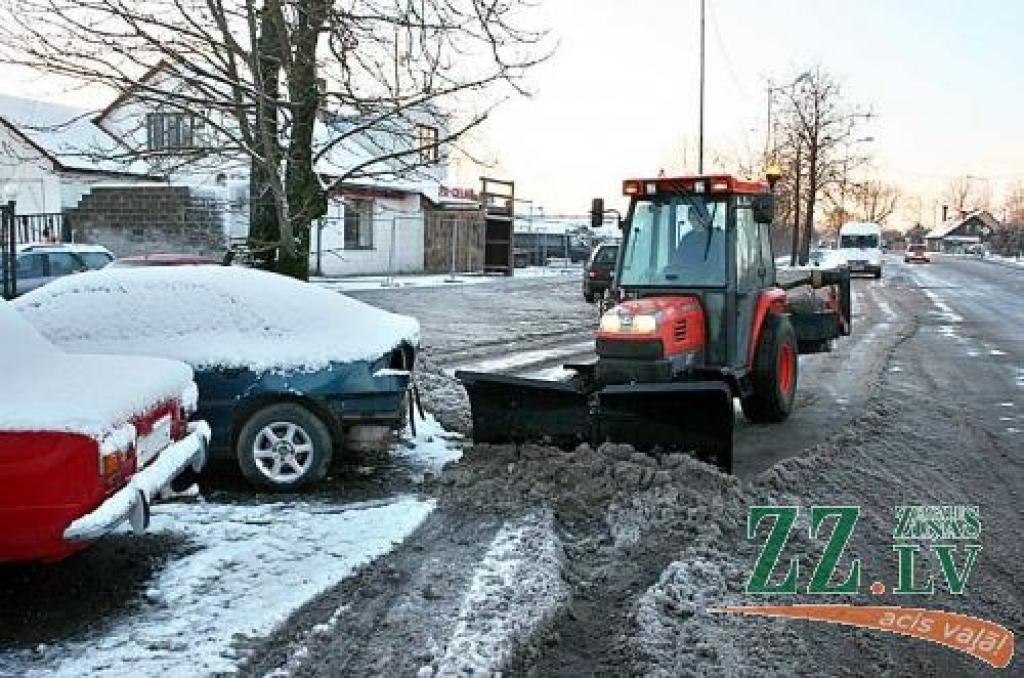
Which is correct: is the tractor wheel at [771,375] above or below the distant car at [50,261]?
below

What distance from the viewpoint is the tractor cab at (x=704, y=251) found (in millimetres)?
8766

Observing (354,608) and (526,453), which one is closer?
(354,608)

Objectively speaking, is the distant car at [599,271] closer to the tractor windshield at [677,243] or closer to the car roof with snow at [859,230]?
the tractor windshield at [677,243]

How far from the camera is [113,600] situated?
5129 millimetres

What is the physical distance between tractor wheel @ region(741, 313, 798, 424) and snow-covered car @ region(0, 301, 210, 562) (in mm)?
5487

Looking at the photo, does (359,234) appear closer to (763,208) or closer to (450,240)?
(450,240)

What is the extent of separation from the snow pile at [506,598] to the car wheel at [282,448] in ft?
5.61

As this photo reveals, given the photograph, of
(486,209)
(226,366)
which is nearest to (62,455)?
(226,366)

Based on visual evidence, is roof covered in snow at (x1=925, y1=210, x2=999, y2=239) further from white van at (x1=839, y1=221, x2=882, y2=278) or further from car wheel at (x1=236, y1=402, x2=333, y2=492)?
car wheel at (x1=236, y1=402, x2=333, y2=492)

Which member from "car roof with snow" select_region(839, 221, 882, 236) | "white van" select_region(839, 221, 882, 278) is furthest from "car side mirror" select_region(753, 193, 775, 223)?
"car roof with snow" select_region(839, 221, 882, 236)

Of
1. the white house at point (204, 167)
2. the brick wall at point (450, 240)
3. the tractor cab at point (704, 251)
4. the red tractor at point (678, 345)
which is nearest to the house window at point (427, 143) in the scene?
the white house at point (204, 167)

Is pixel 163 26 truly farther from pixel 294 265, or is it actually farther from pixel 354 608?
pixel 354 608

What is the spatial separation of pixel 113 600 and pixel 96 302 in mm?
2942
